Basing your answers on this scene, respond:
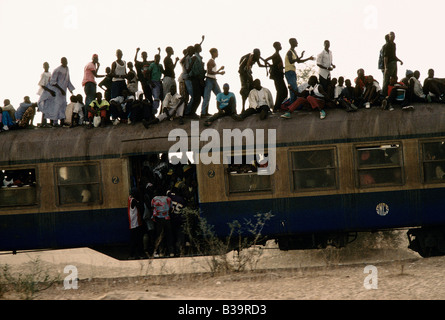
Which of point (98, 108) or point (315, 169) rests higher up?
point (98, 108)

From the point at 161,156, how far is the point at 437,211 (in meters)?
5.39

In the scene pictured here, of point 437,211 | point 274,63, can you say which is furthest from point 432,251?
point 274,63

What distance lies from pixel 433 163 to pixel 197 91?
16.1ft

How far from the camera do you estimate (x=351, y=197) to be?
11.7m

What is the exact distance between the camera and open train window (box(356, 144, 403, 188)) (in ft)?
38.3

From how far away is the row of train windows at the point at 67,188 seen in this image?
40.3 feet

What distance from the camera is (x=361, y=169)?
11711 mm

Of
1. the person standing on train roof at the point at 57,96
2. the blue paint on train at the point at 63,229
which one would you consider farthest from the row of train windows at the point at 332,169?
the person standing on train roof at the point at 57,96

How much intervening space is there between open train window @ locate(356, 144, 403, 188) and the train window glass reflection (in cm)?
176

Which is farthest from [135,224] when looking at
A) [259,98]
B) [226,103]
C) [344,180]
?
[344,180]

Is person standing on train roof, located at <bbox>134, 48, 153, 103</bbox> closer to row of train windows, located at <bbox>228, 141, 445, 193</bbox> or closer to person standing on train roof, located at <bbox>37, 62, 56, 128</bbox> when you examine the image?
person standing on train roof, located at <bbox>37, 62, 56, 128</bbox>

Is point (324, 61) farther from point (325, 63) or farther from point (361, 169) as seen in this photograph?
point (361, 169)

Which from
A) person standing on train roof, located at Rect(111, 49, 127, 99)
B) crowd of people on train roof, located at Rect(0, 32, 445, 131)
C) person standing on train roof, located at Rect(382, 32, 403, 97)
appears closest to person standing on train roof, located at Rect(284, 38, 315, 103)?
crowd of people on train roof, located at Rect(0, 32, 445, 131)

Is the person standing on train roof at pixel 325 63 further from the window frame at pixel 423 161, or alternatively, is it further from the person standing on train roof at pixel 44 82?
the person standing on train roof at pixel 44 82
